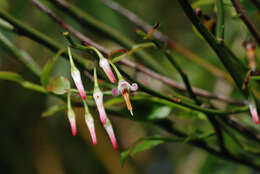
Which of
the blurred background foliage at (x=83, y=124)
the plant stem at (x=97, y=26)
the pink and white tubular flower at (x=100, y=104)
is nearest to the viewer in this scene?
the pink and white tubular flower at (x=100, y=104)

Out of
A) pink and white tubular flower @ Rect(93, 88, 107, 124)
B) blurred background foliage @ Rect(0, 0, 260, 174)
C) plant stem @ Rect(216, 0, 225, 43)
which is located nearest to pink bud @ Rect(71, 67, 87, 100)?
pink and white tubular flower @ Rect(93, 88, 107, 124)

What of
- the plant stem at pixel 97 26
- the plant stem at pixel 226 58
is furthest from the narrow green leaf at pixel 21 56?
the plant stem at pixel 226 58

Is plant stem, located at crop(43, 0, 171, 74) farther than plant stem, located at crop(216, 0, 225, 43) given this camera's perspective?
Yes

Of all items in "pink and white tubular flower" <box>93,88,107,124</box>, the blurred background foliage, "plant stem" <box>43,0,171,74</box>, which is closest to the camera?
"pink and white tubular flower" <box>93,88,107,124</box>

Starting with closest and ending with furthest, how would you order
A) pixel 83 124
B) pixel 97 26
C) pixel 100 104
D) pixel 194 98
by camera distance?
pixel 100 104
pixel 194 98
pixel 97 26
pixel 83 124

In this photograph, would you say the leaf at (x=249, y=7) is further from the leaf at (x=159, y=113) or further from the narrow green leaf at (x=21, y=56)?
the narrow green leaf at (x=21, y=56)

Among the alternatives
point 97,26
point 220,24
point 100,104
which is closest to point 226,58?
point 220,24

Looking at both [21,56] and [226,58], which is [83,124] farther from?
[226,58]

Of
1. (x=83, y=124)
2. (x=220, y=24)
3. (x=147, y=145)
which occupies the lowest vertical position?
(x=83, y=124)

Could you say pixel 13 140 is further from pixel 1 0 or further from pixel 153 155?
pixel 1 0

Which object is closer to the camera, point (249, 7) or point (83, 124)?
point (249, 7)

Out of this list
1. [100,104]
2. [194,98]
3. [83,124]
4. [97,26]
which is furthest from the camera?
[83,124]

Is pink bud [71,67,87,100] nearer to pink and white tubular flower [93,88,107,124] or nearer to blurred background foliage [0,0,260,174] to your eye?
pink and white tubular flower [93,88,107,124]
